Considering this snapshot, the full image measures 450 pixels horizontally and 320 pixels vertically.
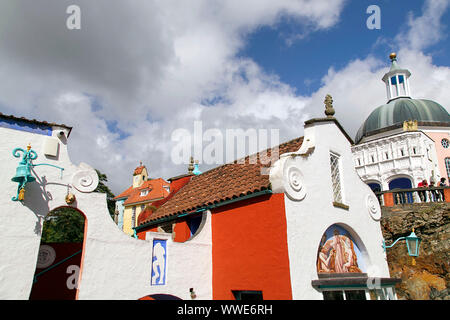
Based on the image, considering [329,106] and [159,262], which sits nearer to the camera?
[159,262]

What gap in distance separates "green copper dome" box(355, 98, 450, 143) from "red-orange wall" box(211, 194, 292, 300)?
2974 cm

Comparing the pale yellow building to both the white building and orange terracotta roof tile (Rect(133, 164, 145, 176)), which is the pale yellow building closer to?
orange terracotta roof tile (Rect(133, 164, 145, 176))

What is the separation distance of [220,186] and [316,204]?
3799 millimetres

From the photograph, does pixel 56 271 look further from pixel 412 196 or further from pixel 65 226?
pixel 65 226

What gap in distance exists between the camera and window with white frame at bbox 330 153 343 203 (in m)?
11.7

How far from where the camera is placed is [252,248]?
982 centimetres

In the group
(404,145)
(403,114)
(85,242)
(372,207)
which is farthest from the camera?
(403,114)

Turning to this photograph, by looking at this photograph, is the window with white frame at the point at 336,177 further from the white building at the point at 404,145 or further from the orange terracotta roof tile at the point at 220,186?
the white building at the point at 404,145

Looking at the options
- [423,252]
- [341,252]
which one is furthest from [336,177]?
[423,252]

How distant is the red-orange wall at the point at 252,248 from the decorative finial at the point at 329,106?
15.1ft

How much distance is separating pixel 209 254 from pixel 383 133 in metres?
30.2

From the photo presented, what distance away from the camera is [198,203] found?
12.2 m

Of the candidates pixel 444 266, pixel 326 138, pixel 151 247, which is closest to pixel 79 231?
pixel 151 247

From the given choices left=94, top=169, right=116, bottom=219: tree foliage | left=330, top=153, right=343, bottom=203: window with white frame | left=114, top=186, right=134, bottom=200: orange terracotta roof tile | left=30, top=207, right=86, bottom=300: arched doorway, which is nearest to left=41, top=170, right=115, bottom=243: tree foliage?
left=94, top=169, right=116, bottom=219: tree foliage
